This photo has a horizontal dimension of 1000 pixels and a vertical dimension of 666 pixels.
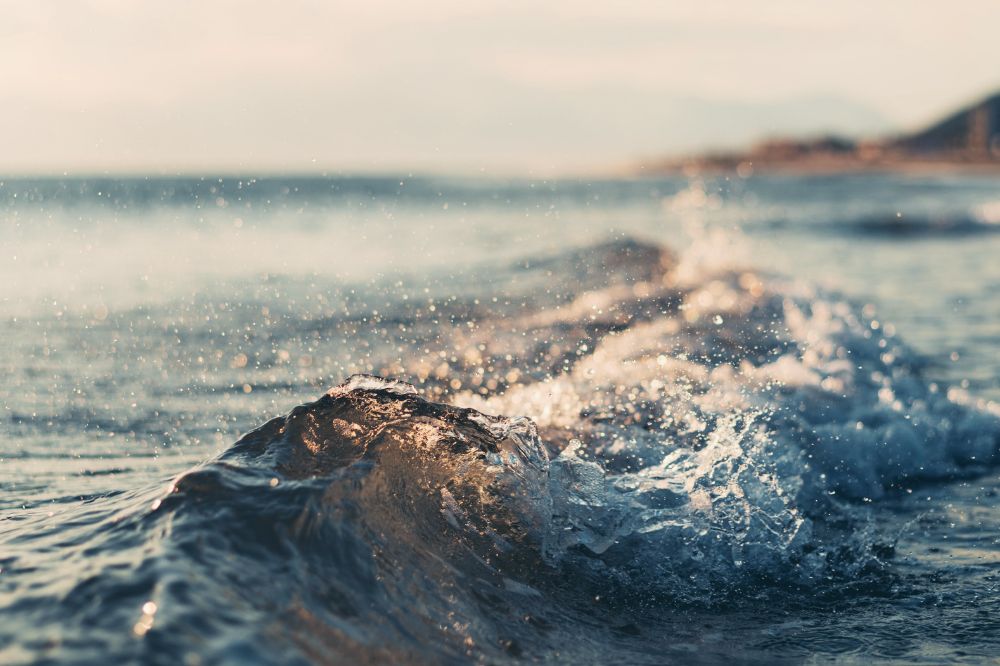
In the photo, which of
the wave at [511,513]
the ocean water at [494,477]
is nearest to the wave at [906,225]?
the ocean water at [494,477]

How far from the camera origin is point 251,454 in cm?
412

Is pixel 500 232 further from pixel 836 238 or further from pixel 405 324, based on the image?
pixel 405 324

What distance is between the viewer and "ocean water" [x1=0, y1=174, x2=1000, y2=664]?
10.7 ft

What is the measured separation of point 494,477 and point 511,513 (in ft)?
0.65

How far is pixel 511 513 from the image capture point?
170 inches

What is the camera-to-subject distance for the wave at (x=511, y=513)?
3.09m

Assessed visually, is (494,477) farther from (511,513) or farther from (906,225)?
(906,225)

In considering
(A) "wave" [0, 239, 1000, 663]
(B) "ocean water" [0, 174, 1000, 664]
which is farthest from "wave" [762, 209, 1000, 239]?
(A) "wave" [0, 239, 1000, 663]

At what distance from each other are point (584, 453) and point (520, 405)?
1.20 metres

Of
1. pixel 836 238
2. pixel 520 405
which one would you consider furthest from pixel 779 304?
pixel 836 238

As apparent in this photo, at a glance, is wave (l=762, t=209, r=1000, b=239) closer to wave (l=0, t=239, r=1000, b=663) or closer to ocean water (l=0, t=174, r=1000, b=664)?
ocean water (l=0, t=174, r=1000, b=664)

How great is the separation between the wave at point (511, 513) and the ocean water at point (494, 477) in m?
0.02

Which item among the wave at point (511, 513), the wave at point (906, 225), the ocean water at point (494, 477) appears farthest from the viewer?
the wave at point (906, 225)

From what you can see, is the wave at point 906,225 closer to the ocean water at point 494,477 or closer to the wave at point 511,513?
the ocean water at point 494,477
